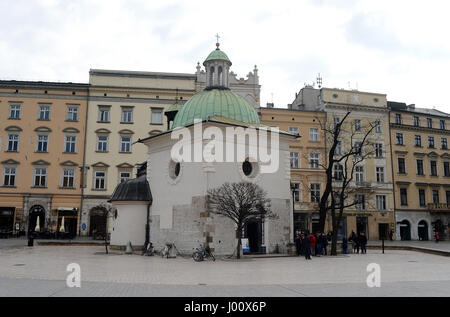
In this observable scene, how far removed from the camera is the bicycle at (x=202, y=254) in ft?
69.2

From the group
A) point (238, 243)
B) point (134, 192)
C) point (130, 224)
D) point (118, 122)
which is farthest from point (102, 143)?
point (238, 243)

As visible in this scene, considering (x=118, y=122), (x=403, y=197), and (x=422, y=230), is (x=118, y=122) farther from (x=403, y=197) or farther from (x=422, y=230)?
(x=422, y=230)

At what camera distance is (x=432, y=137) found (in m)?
50.0

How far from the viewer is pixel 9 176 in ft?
135

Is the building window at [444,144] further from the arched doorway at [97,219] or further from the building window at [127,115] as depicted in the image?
the arched doorway at [97,219]

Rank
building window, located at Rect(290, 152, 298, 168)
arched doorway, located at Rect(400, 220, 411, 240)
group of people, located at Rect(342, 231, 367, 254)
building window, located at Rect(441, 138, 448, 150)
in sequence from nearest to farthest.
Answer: group of people, located at Rect(342, 231, 367, 254), building window, located at Rect(290, 152, 298, 168), arched doorway, located at Rect(400, 220, 411, 240), building window, located at Rect(441, 138, 448, 150)

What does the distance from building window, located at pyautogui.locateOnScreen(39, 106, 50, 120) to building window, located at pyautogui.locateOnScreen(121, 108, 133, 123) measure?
299 inches

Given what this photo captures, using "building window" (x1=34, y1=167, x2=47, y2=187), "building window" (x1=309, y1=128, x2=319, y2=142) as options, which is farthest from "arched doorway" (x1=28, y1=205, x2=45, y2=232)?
"building window" (x1=309, y1=128, x2=319, y2=142)

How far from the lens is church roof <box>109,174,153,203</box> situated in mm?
27550

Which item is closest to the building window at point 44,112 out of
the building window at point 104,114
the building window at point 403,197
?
the building window at point 104,114

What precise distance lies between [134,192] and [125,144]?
52.5 ft

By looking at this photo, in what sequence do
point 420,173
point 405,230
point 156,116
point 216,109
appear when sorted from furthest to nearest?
point 420,173 < point 405,230 < point 156,116 < point 216,109

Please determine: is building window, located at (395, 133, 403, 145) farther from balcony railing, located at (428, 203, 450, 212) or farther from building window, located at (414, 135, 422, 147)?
balcony railing, located at (428, 203, 450, 212)
